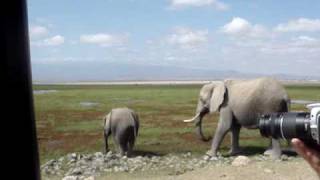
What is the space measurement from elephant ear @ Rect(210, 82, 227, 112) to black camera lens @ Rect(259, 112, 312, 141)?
38.4ft

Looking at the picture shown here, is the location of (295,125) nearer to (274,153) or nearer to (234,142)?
(274,153)

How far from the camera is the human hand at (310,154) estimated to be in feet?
6.74

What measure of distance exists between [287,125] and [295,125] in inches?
2.9

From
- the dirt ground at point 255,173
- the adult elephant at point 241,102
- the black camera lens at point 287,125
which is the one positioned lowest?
the dirt ground at point 255,173

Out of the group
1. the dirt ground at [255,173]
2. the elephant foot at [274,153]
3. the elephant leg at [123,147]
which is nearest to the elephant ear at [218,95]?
the elephant foot at [274,153]

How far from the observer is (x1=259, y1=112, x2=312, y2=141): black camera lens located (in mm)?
2213

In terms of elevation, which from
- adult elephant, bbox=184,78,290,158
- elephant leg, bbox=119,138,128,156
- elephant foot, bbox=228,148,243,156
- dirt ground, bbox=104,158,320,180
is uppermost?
adult elephant, bbox=184,78,290,158

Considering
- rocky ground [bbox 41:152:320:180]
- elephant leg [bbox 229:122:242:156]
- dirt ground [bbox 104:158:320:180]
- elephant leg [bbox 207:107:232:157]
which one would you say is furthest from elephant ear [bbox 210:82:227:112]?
dirt ground [bbox 104:158:320:180]

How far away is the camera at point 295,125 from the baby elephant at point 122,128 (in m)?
11.6

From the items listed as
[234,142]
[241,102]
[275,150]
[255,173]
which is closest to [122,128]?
[234,142]

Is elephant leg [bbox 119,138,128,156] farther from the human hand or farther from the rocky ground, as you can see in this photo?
the human hand

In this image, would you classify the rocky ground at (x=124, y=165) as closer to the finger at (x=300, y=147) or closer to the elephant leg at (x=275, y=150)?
the elephant leg at (x=275, y=150)

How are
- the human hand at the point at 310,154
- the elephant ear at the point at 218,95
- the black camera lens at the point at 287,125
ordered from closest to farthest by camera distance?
the human hand at the point at 310,154 → the black camera lens at the point at 287,125 → the elephant ear at the point at 218,95

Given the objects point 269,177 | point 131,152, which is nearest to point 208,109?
point 131,152
